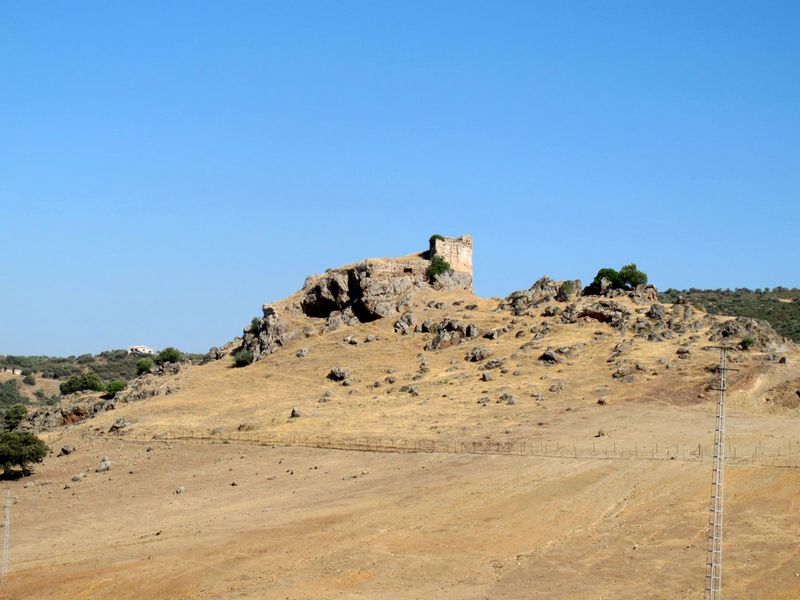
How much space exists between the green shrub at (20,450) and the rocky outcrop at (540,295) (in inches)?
1522

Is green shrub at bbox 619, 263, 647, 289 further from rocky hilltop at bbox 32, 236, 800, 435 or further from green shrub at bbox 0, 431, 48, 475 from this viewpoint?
green shrub at bbox 0, 431, 48, 475

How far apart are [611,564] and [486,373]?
35582mm

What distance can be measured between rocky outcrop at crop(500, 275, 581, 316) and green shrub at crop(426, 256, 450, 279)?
6440 mm

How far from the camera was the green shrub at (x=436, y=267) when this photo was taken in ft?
311

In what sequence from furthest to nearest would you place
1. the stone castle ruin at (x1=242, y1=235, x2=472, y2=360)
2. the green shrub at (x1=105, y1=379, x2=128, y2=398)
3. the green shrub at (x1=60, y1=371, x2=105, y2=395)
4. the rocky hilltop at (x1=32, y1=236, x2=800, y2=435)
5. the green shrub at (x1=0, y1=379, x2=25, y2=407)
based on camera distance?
the green shrub at (x1=0, y1=379, x2=25, y2=407), the green shrub at (x1=60, y1=371, x2=105, y2=395), the green shrub at (x1=105, y1=379, x2=128, y2=398), the stone castle ruin at (x1=242, y1=235, x2=472, y2=360), the rocky hilltop at (x1=32, y1=236, x2=800, y2=435)

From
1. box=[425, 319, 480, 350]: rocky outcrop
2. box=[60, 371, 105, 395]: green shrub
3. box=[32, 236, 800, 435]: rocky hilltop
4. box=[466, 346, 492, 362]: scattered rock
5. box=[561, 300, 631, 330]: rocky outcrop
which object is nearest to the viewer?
box=[32, 236, 800, 435]: rocky hilltop

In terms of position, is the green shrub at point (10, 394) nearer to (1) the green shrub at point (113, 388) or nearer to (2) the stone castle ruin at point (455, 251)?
(1) the green shrub at point (113, 388)

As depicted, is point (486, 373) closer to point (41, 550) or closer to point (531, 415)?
point (531, 415)

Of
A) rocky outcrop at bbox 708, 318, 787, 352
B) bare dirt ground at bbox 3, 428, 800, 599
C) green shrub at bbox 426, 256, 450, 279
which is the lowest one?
bare dirt ground at bbox 3, 428, 800, 599

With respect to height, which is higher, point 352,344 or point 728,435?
point 352,344

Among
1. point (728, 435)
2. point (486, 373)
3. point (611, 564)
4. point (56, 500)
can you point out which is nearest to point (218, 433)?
point (56, 500)

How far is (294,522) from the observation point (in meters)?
47.9

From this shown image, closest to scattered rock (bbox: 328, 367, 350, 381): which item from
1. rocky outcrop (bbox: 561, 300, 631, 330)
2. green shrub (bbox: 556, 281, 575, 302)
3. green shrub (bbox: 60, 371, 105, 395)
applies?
rocky outcrop (bbox: 561, 300, 631, 330)

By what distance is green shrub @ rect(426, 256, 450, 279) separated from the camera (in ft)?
311
